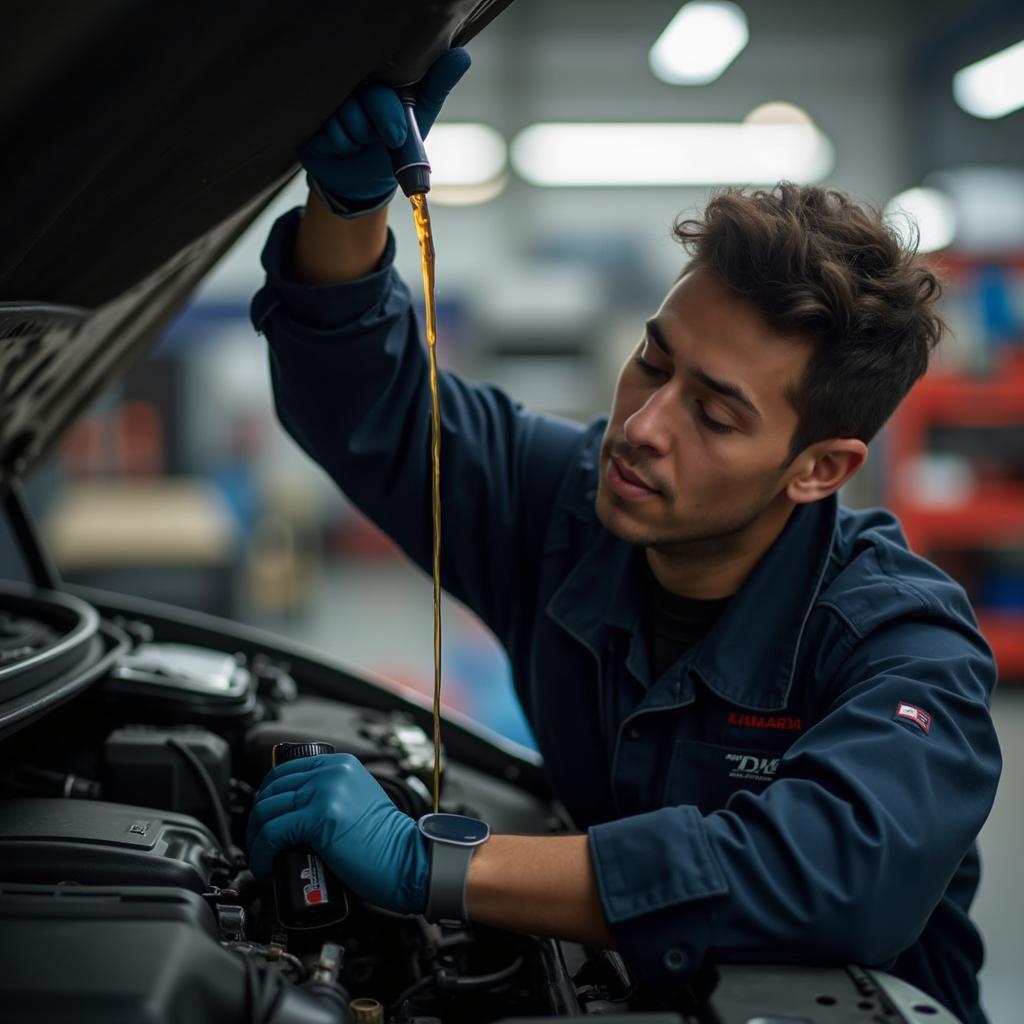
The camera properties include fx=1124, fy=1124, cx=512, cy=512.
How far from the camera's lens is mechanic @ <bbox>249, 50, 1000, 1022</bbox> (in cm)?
95

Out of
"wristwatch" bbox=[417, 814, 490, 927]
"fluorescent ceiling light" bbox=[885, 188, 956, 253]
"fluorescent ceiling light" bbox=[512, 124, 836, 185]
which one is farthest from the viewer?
"fluorescent ceiling light" bbox=[885, 188, 956, 253]

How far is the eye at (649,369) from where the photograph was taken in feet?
4.15

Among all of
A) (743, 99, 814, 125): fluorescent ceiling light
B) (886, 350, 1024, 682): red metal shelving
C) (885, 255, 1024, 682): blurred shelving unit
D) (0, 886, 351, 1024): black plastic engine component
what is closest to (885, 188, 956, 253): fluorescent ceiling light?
(743, 99, 814, 125): fluorescent ceiling light

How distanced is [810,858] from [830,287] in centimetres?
58

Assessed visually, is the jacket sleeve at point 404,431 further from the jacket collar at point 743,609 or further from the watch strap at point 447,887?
the watch strap at point 447,887

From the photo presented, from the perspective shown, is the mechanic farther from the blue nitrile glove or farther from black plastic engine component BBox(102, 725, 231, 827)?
black plastic engine component BBox(102, 725, 231, 827)

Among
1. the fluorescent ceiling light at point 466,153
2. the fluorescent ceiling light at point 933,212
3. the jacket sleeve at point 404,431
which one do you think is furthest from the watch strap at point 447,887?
the fluorescent ceiling light at point 933,212

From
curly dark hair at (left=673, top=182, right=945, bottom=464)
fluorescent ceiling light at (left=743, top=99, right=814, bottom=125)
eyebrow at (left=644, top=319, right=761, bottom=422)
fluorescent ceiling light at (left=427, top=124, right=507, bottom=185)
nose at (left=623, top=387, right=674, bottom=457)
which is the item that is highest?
fluorescent ceiling light at (left=743, top=99, right=814, bottom=125)

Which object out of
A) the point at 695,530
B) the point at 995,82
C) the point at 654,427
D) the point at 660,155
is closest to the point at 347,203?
the point at 654,427

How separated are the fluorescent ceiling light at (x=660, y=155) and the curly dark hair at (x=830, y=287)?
5980mm

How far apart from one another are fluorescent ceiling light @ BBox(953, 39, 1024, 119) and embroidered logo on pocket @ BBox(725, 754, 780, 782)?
516 centimetres

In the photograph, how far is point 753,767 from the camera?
1.19 metres

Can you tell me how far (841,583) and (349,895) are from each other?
0.62 metres

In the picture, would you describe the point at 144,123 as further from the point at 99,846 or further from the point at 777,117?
the point at 777,117
